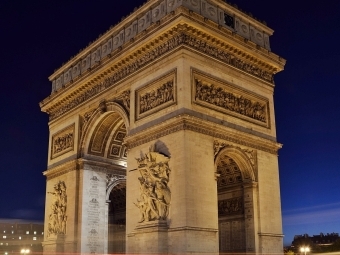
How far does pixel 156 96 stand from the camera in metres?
23.0

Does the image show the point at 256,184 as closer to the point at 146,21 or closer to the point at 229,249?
the point at 229,249

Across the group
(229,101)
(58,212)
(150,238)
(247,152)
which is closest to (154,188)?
(150,238)

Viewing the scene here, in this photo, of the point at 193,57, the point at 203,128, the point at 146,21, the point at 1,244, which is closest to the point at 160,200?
the point at 203,128

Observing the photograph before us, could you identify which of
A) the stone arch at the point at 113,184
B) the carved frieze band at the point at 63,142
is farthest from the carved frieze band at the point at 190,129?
the carved frieze band at the point at 63,142

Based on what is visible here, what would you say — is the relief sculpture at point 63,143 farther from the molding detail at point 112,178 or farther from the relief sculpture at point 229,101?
the relief sculpture at point 229,101

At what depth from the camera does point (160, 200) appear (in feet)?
68.9

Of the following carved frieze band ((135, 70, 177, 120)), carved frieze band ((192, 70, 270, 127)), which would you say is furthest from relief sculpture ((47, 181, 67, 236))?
carved frieze band ((192, 70, 270, 127))

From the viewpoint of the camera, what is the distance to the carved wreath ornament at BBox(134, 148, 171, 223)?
21.0m

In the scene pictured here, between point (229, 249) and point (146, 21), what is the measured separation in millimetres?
11863

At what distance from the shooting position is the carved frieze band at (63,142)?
1166 inches

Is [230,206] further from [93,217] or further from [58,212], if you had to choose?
[58,212]

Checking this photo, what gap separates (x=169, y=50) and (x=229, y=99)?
145 inches

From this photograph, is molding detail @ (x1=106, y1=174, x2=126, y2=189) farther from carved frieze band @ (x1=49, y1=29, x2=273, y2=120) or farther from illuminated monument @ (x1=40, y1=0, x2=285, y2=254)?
carved frieze band @ (x1=49, y1=29, x2=273, y2=120)

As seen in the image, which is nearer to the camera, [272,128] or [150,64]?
[150,64]
